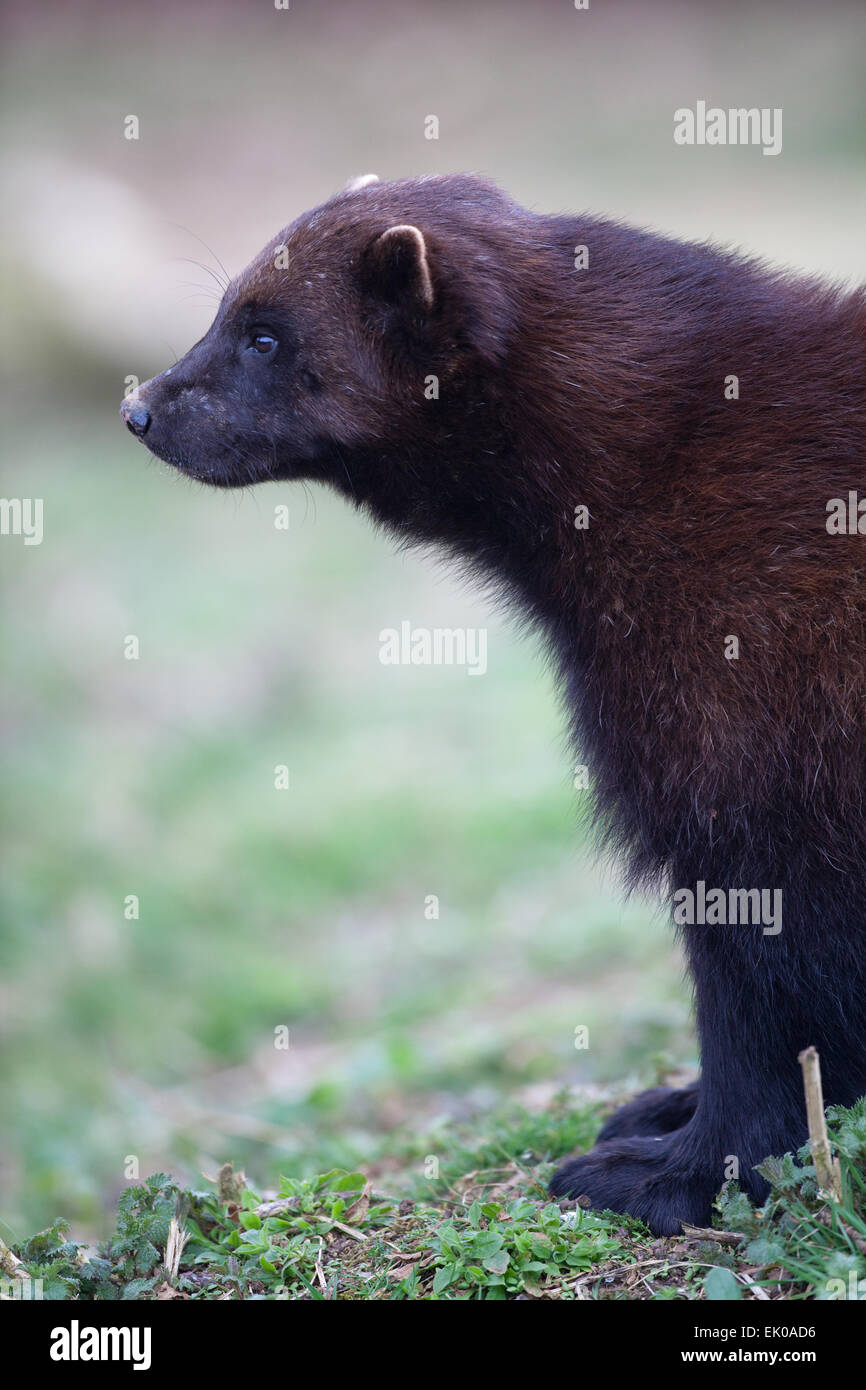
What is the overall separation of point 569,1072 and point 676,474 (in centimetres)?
289

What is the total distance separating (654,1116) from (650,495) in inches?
71.7

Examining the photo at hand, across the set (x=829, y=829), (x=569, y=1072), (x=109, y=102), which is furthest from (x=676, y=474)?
(x=109, y=102)

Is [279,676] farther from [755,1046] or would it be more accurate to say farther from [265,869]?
[755,1046]

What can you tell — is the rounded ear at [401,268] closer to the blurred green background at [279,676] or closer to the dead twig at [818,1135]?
the blurred green background at [279,676]

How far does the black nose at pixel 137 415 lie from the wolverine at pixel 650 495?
0.6 inches

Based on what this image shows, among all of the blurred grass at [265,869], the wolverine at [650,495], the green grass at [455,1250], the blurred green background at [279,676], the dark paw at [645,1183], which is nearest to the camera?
the green grass at [455,1250]

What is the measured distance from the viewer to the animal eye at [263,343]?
3.80m

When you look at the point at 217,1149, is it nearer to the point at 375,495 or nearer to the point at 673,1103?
the point at 673,1103

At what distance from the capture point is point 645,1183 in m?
3.56

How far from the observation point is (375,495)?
3900 mm

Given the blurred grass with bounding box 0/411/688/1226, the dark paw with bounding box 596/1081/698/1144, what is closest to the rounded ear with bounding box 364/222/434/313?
the blurred grass with bounding box 0/411/688/1226

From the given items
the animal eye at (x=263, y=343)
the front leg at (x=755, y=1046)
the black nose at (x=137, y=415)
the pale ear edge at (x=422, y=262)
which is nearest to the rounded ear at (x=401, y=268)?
the pale ear edge at (x=422, y=262)

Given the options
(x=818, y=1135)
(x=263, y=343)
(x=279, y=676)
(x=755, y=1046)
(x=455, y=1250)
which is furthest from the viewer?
(x=279, y=676)

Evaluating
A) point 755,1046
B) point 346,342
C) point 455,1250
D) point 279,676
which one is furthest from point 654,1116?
point 279,676
